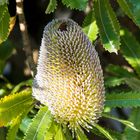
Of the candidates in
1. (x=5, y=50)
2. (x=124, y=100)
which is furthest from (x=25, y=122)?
(x=5, y=50)

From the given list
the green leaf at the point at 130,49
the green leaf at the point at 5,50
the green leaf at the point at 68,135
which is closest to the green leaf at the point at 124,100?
the green leaf at the point at 68,135

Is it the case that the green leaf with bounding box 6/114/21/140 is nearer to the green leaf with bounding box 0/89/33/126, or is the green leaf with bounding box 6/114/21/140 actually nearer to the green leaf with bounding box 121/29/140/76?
the green leaf with bounding box 0/89/33/126

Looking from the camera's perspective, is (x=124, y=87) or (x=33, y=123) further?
(x=124, y=87)

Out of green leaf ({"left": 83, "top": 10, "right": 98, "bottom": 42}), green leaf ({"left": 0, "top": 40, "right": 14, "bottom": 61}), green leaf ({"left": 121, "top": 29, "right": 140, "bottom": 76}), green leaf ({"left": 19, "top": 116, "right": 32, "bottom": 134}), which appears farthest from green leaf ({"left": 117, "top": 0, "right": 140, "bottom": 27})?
green leaf ({"left": 0, "top": 40, "right": 14, "bottom": 61})

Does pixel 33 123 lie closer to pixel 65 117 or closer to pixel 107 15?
pixel 65 117

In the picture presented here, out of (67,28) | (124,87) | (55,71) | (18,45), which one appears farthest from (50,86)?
(18,45)

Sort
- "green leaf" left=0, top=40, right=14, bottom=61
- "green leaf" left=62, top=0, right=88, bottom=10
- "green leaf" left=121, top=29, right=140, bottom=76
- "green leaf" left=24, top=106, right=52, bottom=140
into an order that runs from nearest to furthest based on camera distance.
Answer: "green leaf" left=62, top=0, right=88, bottom=10
"green leaf" left=24, top=106, right=52, bottom=140
"green leaf" left=121, top=29, right=140, bottom=76
"green leaf" left=0, top=40, right=14, bottom=61

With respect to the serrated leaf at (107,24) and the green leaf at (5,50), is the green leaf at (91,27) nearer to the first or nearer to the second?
the serrated leaf at (107,24)
